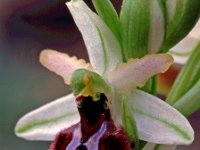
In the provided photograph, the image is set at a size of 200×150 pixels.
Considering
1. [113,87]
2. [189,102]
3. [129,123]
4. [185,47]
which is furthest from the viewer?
[185,47]

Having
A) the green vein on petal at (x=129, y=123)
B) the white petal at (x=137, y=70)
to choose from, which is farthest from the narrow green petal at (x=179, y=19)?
the green vein on petal at (x=129, y=123)

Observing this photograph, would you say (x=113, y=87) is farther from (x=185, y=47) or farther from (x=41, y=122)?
(x=185, y=47)

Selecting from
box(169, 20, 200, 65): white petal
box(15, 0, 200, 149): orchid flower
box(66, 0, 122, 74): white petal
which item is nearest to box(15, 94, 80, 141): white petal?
box(15, 0, 200, 149): orchid flower

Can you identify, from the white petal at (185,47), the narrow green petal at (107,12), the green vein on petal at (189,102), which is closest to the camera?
the narrow green petal at (107,12)

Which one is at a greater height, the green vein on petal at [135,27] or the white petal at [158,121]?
the green vein on petal at [135,27]

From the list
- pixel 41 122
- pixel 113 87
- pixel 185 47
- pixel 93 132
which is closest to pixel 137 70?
pixel 113 87

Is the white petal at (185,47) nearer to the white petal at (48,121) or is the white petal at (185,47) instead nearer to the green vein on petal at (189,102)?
the green vein on petal at (189,102)

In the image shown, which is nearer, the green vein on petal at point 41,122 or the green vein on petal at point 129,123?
the green vein on petal at point 129,123
